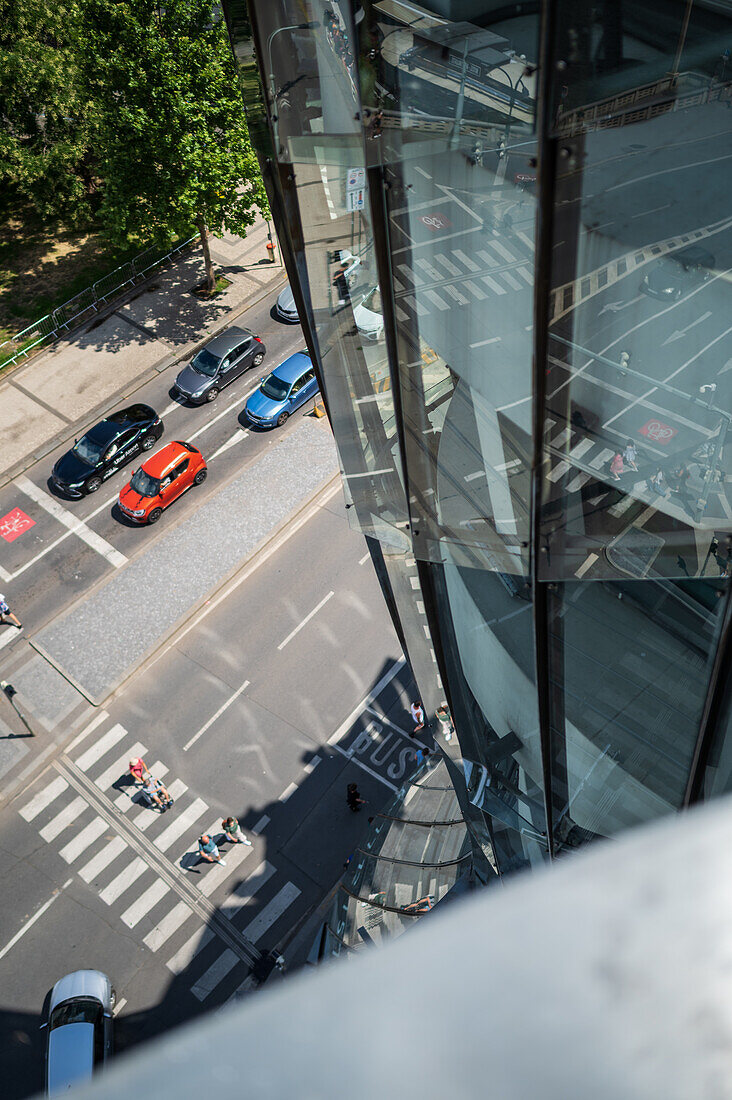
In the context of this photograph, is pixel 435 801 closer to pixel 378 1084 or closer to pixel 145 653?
pixel 145 653

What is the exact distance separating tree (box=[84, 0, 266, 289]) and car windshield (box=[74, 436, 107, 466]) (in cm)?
1026

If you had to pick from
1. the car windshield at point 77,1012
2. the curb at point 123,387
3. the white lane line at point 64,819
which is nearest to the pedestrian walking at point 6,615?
the white lane line at point 64,819

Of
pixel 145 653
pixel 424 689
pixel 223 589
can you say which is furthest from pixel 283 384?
pixel 424 689

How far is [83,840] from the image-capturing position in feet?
86.1

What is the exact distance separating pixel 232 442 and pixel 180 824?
16.8 meters

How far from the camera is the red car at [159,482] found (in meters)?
34.0

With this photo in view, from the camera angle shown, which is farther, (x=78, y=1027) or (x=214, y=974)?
(x=214, y=974)

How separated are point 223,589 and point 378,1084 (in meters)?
30.8

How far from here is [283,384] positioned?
3775 cm

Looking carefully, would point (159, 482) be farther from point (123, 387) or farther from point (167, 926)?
point (167, 926)

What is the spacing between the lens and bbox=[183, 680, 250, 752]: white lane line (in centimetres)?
2819

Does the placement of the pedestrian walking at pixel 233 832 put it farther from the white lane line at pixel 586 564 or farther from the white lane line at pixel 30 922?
the white lane line at pixel 586 564

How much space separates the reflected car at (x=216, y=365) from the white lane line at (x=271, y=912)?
21.7 meters

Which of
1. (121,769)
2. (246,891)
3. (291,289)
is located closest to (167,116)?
(291,289)
